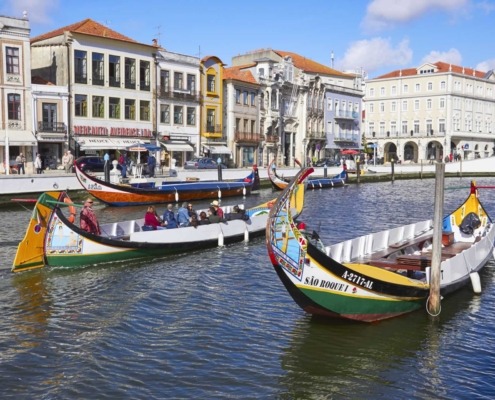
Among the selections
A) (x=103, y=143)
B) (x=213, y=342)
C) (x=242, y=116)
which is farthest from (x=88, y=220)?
(x=242, y=116)

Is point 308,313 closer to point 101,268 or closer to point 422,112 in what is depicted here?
point 101,268

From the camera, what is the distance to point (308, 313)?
45.6 feet

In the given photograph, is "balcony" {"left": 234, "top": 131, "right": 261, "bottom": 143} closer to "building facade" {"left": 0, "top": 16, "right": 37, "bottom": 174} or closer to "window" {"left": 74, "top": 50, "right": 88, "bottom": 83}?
"window" {"left": 74, "top": 50, "right": 88, "bottom": 83}

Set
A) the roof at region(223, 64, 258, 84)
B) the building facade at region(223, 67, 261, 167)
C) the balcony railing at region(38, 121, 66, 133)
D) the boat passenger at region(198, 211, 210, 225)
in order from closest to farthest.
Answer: the boat passenger at region(198, 211, 210, 225) < the balcony railing at region(38, 121, 66, 133) < the building facade at region(223, 67, 261, 167) < the roof at region(223, 64, 258, 84)

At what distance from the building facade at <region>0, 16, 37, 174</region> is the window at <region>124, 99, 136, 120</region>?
29.1 feet

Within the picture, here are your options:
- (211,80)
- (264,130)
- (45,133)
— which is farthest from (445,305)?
(264,130)

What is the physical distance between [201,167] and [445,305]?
37.8 m

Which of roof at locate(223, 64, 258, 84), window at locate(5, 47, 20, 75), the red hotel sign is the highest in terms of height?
roof at locate(223, 64, 258, 84)

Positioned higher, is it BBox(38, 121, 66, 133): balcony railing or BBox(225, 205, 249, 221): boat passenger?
BBox(38, 121, 66, 133): balcony railing

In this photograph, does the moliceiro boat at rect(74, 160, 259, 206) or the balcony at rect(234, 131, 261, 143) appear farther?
the balcony at rect(234, 131, 261, 143)

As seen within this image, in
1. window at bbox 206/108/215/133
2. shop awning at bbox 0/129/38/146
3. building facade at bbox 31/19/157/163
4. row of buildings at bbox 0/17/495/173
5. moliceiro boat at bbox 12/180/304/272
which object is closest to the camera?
moliceiro boat at bbox 12/180/304/272

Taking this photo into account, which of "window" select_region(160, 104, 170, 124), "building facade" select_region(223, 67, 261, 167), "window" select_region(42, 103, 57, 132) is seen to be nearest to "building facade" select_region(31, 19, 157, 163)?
"window" select_region(42, 103, 57, 132)

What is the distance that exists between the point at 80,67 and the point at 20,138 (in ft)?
26.0

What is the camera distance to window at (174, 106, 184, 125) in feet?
182
